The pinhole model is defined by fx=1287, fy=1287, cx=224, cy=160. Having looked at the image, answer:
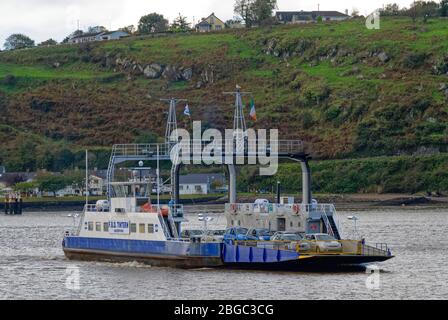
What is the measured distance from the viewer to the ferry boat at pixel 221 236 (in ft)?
264

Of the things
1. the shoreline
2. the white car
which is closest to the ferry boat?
the white car

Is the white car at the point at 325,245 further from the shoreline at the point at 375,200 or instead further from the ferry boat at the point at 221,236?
the shoreline at the point at 375,200

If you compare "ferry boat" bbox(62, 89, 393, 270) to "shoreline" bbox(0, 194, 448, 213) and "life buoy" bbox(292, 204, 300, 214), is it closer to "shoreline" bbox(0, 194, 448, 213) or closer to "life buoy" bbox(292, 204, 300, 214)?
"life buoy" bbox(292, 204, 300, 214)

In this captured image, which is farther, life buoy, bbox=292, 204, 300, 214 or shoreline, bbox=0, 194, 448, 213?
shoreline, bbox=0, 194, 448, 213

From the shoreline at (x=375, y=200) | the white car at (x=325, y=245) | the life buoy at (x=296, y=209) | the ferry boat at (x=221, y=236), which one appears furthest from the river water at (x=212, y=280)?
the shoreline at (x=375, y=200)

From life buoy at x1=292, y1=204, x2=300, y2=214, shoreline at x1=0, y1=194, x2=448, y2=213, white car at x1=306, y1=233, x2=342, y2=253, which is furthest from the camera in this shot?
shoreline at x1=0, y1=194, x2=448, y2=213

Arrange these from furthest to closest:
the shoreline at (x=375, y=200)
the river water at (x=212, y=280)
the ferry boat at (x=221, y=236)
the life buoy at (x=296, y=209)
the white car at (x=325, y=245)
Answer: the shoreline at (x=375, y=200) < the life buoy at (x=296, y=209) < the ferry boat at (x=221, y=236) < the white car at (x=325, y=245) < the river water at (x=212, y=280)

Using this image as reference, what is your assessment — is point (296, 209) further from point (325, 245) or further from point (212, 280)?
point (212, 280)

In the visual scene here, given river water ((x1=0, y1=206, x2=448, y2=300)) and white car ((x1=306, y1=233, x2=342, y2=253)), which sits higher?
white car ((x1=306, y1=233, x2=342, y2=253))

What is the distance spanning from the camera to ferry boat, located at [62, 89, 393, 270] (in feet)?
264

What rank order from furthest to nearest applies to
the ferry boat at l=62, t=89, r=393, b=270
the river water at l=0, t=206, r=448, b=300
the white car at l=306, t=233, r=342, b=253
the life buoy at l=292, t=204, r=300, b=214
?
the life buoy at l=292, t=204, r=300, b=214 → the ferry boat at l=62, t=89, r=393, b=270 → the white car at l=306, t=233, r=342, b=253 → the river water at l=0, t=206, r=448, b=300

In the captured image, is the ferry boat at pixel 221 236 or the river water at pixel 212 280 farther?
the ferry boat at pixel 221 236
